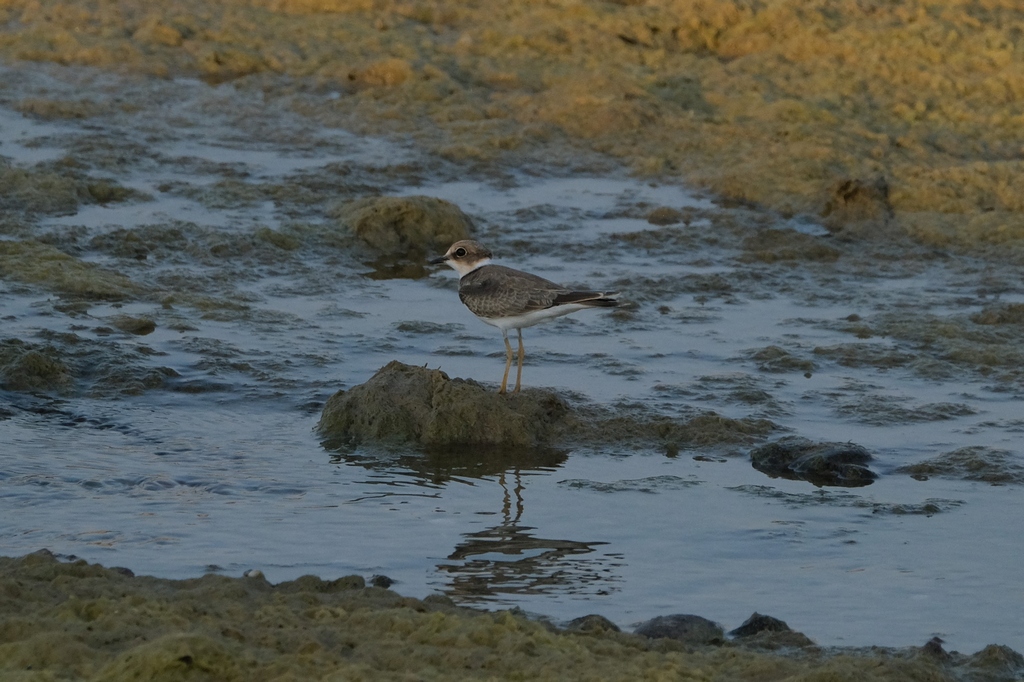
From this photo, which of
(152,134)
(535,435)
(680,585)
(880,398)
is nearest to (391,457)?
(535,435)

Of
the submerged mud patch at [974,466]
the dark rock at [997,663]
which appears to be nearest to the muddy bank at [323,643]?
the dark rock at [997,663]

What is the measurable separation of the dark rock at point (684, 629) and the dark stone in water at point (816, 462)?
2.02 m

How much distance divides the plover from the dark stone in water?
1.20 meters

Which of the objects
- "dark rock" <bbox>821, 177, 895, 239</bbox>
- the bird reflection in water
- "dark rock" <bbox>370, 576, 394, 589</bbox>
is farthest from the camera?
"dark rock" <bbox>821, 177, 895, 239</bbox>

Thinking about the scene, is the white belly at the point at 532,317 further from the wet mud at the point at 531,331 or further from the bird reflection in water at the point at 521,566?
the bird reflection in water at the point at 521,566

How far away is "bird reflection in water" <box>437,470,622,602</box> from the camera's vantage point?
17.8ft

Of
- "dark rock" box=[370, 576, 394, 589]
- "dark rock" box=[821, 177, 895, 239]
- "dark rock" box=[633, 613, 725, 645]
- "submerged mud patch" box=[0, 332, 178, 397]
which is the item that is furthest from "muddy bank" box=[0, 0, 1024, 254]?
"dark rock" box=[370, 576, 394, 589]

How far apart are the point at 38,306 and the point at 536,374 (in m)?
3.14

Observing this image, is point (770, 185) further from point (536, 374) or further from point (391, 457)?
point (391, 457)

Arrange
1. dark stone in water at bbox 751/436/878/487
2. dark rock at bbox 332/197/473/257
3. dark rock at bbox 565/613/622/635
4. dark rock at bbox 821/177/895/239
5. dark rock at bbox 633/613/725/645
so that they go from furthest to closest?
1. dark rock at bbox 821/177/895/239
2. dark rock at bbox 332/197/473/257
3. dark stone in water at bbox 751/436/878/487
4. dark rock at bbox 633/613/725/645
5. dark rock at bbox 565/613/622/635

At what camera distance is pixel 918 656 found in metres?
4.52

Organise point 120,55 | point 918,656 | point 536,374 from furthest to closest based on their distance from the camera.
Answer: point 120,55, point 536,374, point 918,656

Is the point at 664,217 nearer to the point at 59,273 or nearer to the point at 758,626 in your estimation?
the point at 59,273

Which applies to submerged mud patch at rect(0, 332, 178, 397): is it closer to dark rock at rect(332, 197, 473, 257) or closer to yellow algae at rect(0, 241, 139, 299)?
yellow algae at rect(0, 241, 139, 299)
